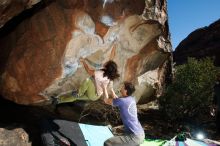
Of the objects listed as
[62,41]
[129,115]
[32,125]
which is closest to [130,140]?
[129,115]

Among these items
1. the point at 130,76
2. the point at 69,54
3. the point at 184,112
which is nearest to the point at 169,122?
the point at 184,112

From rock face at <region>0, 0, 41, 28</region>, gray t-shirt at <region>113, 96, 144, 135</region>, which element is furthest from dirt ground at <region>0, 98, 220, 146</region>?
gray t-shirt at <region>113, 96, 144, 135</region>

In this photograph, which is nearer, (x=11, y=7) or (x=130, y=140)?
(x=130, y=140)

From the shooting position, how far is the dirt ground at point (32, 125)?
8.48 m

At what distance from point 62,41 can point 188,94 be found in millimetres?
8306

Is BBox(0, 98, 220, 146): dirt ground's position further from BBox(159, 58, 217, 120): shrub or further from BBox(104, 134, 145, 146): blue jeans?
BBox(104, 134, 145, 146): blue jeans

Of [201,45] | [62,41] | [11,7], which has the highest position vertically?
[11,7]

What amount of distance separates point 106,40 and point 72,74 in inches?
55.6

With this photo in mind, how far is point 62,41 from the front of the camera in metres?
9.17

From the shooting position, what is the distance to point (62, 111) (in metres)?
11.4

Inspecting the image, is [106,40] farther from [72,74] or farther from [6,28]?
[6,28]

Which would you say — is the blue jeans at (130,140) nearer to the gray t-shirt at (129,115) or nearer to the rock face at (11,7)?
the gray t-shirt at (129,115)

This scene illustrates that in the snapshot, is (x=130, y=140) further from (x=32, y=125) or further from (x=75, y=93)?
(x=75, y=93)

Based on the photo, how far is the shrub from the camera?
1543cm
